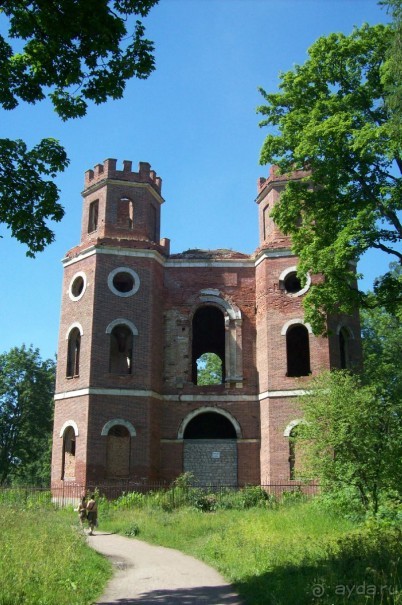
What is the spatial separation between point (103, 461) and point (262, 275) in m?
9.46

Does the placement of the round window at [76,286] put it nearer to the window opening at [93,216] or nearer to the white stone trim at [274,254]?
the window opening at [93,216]

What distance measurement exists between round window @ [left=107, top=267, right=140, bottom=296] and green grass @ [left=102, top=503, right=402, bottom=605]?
30.8ft

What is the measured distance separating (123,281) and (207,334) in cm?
636

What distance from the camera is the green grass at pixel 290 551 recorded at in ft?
24.5

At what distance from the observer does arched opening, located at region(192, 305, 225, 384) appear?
1141 inches

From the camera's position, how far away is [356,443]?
14555 mm

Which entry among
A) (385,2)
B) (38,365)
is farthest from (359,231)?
(38,365)

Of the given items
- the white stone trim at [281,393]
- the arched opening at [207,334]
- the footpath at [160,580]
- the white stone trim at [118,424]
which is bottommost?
the footpath at [160,580]

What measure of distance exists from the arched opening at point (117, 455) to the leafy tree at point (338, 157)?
29.5 feet

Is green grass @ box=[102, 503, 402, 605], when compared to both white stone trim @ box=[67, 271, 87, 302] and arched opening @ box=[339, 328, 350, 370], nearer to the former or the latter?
arched opening @ box=[339, 328, 350, 370]

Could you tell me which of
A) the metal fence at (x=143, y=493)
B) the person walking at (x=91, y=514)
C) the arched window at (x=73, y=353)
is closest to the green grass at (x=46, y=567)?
the person walking at (x=91, y=514)

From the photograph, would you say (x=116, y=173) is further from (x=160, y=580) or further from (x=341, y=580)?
(x=341, y=580)

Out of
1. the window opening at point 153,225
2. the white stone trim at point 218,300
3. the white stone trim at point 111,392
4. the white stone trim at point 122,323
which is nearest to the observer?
the white stone trim at point 111,392

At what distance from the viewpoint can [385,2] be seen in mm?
13773
